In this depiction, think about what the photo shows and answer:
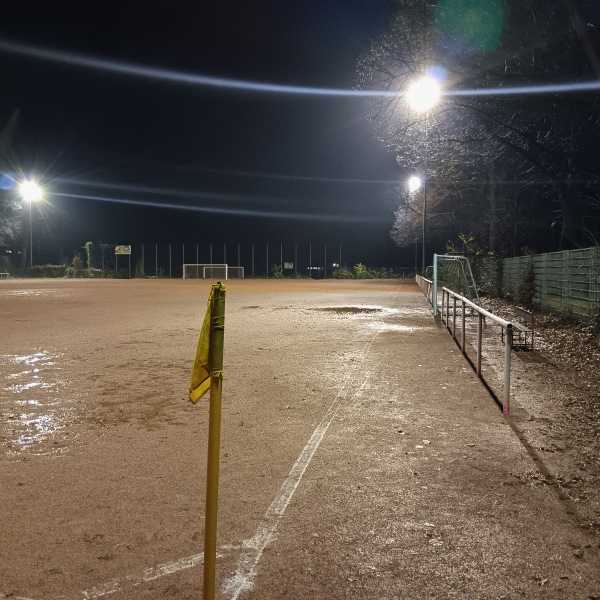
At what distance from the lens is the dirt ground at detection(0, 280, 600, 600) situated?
10.4ft

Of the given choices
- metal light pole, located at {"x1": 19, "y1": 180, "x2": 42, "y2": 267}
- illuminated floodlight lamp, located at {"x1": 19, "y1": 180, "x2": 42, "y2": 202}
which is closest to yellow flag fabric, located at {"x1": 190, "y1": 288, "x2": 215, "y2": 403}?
metal light pole, located at {"x1": 19, "y1": 180, "x2": 42, "y2": 267}

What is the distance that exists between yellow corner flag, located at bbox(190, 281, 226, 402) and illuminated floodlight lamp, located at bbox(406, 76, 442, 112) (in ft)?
47.7

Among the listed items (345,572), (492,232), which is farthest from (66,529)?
(492,232)

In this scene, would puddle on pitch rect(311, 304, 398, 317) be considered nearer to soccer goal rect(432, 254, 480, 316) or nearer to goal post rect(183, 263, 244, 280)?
soccer goal rect(432, 254, 480, 316)

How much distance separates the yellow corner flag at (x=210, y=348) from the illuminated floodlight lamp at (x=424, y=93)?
14.6 metres

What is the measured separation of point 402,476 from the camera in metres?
4.66

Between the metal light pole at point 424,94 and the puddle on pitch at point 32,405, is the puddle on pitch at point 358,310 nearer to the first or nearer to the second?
the metal light pole at point 424,94

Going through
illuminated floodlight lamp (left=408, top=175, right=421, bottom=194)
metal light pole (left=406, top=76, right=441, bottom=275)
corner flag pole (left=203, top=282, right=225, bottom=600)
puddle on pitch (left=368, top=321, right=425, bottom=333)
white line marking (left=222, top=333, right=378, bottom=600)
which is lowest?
white line marking (left=222, top=333, right=378, bottom=600)

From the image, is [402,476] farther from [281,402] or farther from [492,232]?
[492,232]

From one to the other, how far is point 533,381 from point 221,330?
701 cm

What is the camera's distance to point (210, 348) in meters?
2.63

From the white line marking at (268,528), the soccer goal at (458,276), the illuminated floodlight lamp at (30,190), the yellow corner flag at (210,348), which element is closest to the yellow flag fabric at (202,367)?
the yellow corner flag at (210,348)

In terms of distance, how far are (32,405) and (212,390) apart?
16.7 ft

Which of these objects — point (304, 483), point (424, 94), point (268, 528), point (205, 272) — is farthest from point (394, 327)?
point (205, 272)
